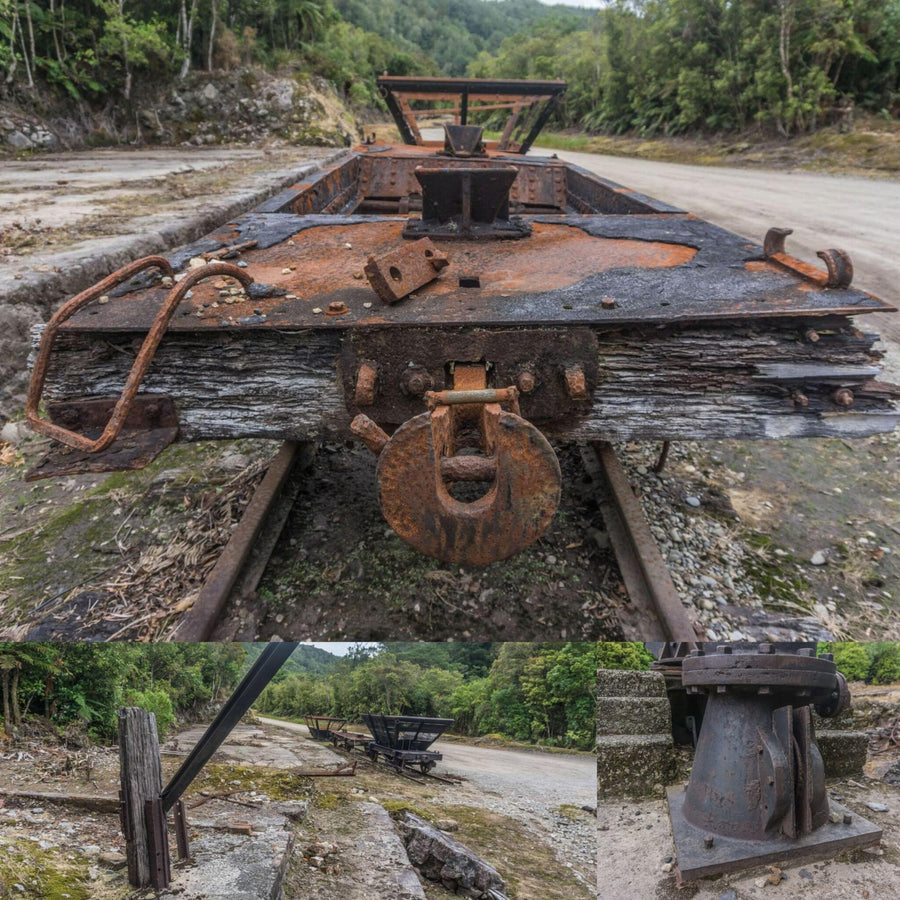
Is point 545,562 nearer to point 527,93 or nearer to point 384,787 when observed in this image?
point 384,787

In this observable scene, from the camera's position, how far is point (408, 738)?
23.4ft

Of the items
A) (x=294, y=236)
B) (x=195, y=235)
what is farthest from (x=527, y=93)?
(x=294, y=236)

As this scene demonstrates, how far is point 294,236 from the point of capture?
3104mm

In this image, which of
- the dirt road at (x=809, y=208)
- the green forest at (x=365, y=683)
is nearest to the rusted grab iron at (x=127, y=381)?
the green forest at (x=365, y=683)

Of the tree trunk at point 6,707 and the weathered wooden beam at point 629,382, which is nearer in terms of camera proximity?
the weathered wooden beam at point 629,382

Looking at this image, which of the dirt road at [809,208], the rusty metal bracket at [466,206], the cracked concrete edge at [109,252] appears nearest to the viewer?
the rusty metal bracket at [466,206]

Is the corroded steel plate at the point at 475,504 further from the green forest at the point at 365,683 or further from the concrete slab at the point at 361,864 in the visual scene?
the concrete slab at the point at 361,864

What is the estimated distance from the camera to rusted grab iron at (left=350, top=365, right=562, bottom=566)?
1.54 meters

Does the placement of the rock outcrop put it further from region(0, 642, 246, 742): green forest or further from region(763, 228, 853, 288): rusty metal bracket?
region(763, 228, 853, 288): rusty metal bracket

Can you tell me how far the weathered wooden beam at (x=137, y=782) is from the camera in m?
2.63

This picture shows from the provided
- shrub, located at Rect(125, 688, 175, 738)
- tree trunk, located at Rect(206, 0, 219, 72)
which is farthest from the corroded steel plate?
tree trunk, located at Rect(206, 0, 219, 72)

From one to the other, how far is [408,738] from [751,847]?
5538mm

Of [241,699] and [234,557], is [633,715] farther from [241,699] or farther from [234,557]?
[234,557]

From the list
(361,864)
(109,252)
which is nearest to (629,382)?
(361,864)
